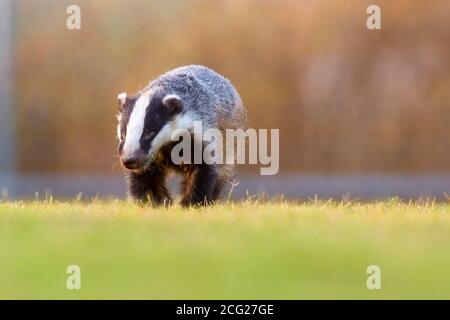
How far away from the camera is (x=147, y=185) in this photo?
6980mm

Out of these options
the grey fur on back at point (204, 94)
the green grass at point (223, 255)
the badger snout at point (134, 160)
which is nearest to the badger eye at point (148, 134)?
the badger snout at point (134, 160)

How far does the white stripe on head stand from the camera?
641 centimetres

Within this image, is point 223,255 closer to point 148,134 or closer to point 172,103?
point 148,134

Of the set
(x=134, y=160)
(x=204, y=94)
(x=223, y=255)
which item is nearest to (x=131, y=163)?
(x=134, y=160)

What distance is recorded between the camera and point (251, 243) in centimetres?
449

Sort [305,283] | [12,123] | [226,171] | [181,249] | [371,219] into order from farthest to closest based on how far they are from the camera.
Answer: [12,123] → [226,171] → [371,219] → [181,249] → [305,283]

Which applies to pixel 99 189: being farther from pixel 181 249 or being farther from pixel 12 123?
pixel 181 249

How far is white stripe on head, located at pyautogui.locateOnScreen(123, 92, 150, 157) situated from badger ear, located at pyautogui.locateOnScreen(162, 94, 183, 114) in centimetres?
12

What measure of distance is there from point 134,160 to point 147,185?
61cm

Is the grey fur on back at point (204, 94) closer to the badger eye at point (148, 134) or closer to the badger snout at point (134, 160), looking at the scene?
the badger eye at point (148, 134)

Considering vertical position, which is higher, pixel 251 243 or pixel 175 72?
pixel 175 72

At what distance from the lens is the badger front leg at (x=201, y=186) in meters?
6.75

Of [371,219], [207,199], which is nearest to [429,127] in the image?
[207,199]

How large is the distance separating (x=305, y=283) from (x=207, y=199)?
2884 mm
